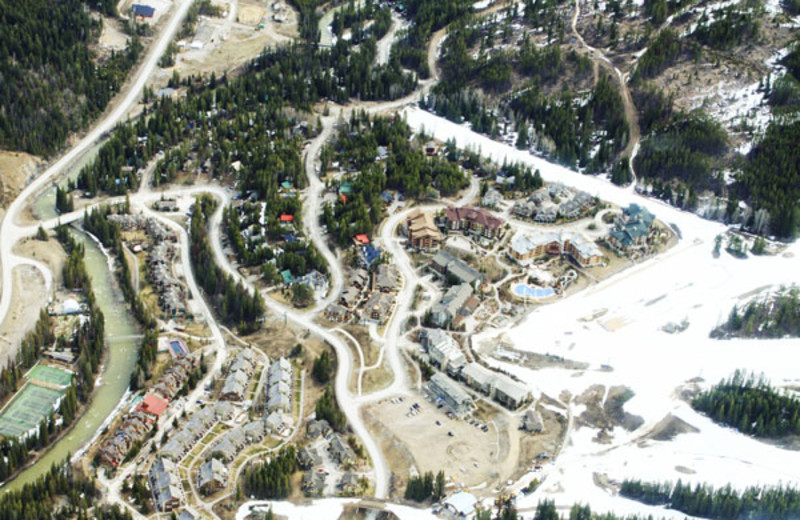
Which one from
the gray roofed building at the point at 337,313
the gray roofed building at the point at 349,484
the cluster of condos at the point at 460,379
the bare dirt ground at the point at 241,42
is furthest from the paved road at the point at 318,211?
the bare dirt ground at the point at 241,42

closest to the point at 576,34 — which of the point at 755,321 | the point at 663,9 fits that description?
the point at 663,9

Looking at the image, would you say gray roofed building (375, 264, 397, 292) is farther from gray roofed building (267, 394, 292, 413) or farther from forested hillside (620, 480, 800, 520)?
forested hillside (620, 480, 800, 520)

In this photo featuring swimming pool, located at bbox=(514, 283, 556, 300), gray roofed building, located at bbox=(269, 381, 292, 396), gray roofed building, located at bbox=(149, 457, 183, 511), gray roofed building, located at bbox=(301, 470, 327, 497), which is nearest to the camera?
gray roofed building, located at bbox=(149, 457, 183, 511)

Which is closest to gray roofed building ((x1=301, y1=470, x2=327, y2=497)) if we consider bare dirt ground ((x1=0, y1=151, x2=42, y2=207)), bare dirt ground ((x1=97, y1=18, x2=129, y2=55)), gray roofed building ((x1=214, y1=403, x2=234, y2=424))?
gray roofed building ((x1=214, y1=403, x2=234, y2=424))

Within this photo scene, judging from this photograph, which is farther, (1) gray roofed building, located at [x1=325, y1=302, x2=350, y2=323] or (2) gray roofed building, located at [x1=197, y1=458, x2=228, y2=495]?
(1) gray roofed building, located at [x1=325, y1=302, x2=350, y2=323]

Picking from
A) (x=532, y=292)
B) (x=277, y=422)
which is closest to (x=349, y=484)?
(x=277, y=422)

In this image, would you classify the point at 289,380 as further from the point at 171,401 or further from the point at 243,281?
the point at 243,281

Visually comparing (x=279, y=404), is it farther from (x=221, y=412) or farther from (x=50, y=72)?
(x=50, y=72)
